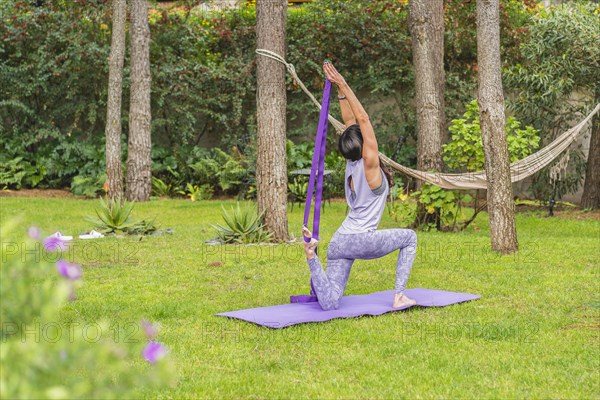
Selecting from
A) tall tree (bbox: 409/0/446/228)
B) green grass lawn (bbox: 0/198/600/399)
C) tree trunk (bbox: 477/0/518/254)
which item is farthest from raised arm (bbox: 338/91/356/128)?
tall tree (bbox: 409/0/446/228)

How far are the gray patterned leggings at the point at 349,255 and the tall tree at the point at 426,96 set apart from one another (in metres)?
4.04

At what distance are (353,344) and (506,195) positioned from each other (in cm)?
Result: 341

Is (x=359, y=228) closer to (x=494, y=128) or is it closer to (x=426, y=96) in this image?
(x=494, y=128)

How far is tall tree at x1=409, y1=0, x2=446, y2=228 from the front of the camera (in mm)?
9227

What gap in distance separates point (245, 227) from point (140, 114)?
16.8 feet

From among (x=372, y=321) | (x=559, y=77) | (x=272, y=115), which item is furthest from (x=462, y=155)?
(x=372, y=321)

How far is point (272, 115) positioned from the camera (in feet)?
26.9

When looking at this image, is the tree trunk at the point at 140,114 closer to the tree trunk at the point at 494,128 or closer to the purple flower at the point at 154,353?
the tree trunk at the point at 494,128

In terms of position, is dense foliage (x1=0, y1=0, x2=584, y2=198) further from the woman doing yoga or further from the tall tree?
the woman doing yoga

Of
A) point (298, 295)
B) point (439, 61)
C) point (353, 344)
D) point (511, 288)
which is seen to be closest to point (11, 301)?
point (353, 344)

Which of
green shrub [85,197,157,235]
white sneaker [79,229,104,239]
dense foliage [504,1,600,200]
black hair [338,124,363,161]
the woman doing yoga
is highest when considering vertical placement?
dense foliage [504,1,600,200]

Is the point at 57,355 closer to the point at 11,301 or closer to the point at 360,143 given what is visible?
the point at 11,301

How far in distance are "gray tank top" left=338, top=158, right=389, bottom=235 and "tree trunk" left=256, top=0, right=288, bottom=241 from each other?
3055 mm

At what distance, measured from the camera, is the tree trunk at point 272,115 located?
8141 mm
